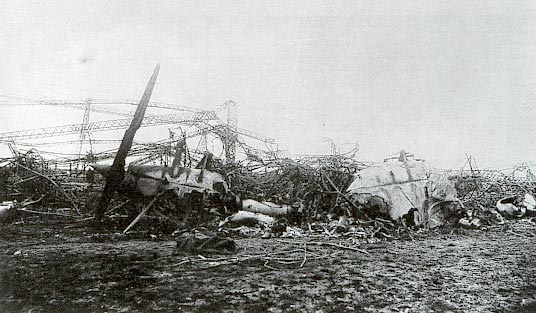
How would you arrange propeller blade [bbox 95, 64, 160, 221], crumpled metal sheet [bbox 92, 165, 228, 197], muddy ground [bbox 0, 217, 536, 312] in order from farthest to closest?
crumpled metal sheet [bbox 92, 165, 228, 197] → propeller blade [bbox 95, 64, 160, 221] → muddy ground [bbox 0, 217, 536, 312]

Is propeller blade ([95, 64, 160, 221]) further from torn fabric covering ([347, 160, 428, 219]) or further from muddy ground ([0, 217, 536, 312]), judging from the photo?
torn fabric covering ([347, 160, 428, 219])

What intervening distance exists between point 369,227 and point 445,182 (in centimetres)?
196

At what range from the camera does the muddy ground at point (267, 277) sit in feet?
8.85

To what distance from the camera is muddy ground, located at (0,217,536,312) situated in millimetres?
2697

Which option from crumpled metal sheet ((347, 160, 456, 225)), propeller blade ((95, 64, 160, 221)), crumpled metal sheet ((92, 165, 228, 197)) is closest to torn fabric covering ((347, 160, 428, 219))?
crumpled metal sheet ((347, 160, 456, 225))

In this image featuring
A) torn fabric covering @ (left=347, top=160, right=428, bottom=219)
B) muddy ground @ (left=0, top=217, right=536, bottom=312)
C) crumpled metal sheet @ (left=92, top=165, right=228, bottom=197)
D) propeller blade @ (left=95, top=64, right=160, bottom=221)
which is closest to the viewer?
muddy ground @ (left=0, top=217, right=536, bottom=312)

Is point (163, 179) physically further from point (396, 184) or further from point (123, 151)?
point (396, 184)

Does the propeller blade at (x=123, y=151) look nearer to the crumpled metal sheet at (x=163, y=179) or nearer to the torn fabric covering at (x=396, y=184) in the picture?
the crumpled metal sheet at (x=163, y=179)

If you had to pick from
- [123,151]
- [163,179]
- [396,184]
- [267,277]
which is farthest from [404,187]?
[123,151]

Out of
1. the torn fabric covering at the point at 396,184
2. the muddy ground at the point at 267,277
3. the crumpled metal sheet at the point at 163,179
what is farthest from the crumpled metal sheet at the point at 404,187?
the crumpled metal sheet at the point at 163,179

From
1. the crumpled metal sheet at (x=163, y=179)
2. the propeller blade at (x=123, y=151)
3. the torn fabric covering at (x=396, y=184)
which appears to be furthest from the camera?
the torn fabric covering at (x=396, y=184)

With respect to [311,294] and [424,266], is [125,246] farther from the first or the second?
[424,266]

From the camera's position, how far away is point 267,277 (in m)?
3.31

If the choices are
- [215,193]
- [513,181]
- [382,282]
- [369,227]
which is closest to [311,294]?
[382,282]
